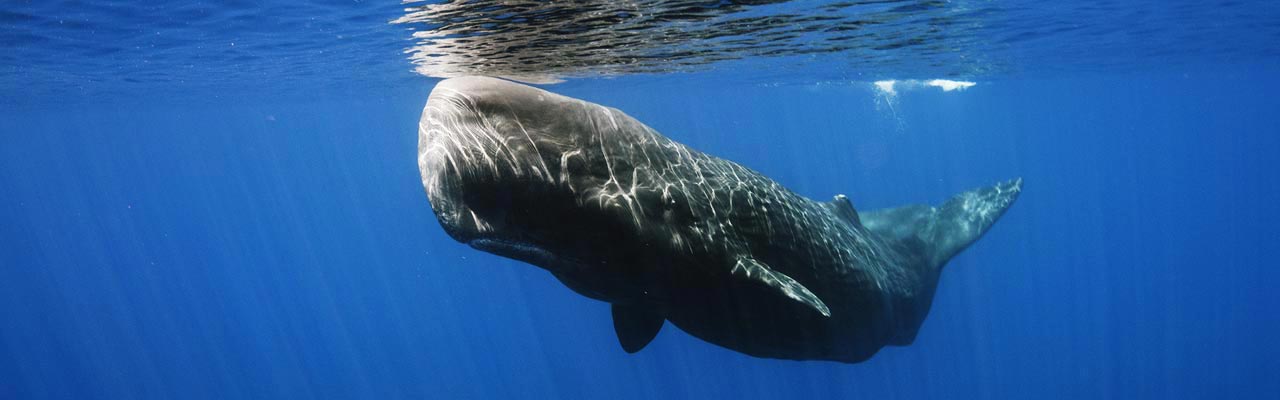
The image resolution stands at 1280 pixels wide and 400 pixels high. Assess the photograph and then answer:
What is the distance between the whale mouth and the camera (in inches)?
143

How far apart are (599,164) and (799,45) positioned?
14.1 meters

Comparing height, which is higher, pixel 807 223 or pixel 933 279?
pixel 807 223

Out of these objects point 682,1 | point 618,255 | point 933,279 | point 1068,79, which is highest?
point 682,1

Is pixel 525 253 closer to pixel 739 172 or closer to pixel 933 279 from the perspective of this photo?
pixel 739 172

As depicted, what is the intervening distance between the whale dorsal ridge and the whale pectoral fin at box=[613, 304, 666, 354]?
2.09 m

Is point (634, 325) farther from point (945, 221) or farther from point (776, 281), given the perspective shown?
point (945, 221)

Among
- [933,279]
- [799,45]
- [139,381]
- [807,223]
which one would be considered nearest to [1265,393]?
[799,45]

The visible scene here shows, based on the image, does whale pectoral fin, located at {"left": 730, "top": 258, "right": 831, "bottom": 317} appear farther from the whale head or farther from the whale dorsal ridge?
the whale dorsal ridge

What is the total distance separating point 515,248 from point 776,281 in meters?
1.58

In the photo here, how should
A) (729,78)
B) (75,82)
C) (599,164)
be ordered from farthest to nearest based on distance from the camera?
(729,78) < (75,82) < (599,164)

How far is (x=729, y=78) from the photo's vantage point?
90.5 ft

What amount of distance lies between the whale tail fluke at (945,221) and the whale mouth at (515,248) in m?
4.80

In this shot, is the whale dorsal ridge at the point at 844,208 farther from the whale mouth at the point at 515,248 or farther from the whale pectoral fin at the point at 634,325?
the whale mouth at the point at 515,248

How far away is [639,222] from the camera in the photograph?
151 inches
